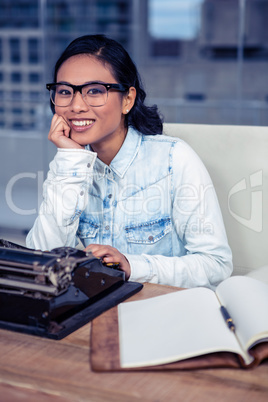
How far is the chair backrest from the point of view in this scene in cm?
181

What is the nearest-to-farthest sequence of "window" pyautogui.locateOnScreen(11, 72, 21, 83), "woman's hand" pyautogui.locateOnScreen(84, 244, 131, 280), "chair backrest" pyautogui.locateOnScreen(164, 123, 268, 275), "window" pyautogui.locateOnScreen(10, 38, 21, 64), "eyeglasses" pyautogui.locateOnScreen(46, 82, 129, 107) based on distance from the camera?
"woman's hand" pyautogui.locateOnScreen(84, 244, 131, 280) → "eyeglasses" pyautogui.locateOnScreen(46, 82, 129, 107) → "chair backrest" pyautogui.locateOnScreen(164, 123, 268, 275) → "window" pyautogui.locateOnScreen(10, 38, 21, 64) → "window" pyautogui.locateOnScreen(11, 72, 21, 83)

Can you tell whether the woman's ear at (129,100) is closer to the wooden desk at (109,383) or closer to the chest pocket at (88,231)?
the chest pocket at (88,231)

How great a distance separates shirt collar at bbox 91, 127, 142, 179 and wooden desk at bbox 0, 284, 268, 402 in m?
0.95

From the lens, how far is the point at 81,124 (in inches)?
64.1

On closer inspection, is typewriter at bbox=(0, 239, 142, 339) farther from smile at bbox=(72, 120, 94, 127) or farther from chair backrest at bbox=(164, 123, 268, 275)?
chair backrest at bbox=(164, 123, 268, 275)

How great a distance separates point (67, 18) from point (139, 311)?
7.65 meters

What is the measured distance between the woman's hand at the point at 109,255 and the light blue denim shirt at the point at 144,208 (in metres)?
0.18

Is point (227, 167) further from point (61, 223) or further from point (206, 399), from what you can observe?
point (206, 399)

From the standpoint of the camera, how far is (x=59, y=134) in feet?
5.47

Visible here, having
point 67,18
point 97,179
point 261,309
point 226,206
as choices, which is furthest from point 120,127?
point 67,18

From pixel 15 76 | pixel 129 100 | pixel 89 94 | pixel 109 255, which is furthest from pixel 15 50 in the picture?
pixel 109 255

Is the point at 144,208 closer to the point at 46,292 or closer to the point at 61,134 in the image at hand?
the point at 61,134

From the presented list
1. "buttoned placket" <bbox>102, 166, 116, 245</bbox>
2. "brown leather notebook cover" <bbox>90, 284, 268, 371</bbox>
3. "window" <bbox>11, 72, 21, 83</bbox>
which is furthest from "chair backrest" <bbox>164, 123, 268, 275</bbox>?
"window" <bbox>11, 72, 21, 83</bbox>

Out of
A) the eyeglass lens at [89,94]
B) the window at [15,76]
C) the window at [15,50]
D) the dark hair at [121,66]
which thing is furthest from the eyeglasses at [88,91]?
the window at [15,76]
